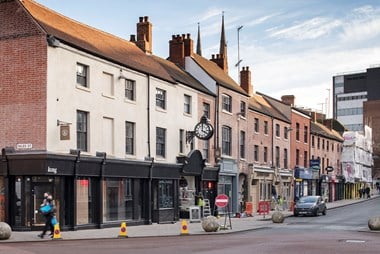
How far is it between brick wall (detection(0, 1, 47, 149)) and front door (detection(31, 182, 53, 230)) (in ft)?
6.18

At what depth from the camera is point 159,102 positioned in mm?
35969

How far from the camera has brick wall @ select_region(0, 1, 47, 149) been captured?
1061 inches

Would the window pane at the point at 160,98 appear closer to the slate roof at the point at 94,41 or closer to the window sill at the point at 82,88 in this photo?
the slate roof at the point at 94,41

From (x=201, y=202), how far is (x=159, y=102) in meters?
7.18

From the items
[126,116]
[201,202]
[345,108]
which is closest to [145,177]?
[126,116]

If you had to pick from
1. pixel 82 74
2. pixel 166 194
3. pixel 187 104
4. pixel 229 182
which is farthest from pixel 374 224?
pixel 229 182

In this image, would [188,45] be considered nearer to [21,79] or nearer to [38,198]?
[21,79]

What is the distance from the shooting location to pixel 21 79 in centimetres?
2766

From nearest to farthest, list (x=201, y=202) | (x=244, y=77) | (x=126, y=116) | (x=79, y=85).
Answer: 1. (x=79, y=85)
2. (x=126, y=116)
3. (x=201, y=202)
4. (x=244, y=77)

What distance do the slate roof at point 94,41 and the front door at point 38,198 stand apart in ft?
21.3

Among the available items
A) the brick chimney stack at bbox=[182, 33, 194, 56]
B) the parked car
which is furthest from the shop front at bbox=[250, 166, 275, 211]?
the brick chimney stack at bbox=[182, 33, 194, 56]

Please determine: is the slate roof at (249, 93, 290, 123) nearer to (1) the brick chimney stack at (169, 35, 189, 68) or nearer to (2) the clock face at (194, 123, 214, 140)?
(1) the brick chimney stack at (169, 35, 189, 68)

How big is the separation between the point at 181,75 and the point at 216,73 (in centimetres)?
558

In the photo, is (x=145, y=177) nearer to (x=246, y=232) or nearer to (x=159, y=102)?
(x=159, y=102)
